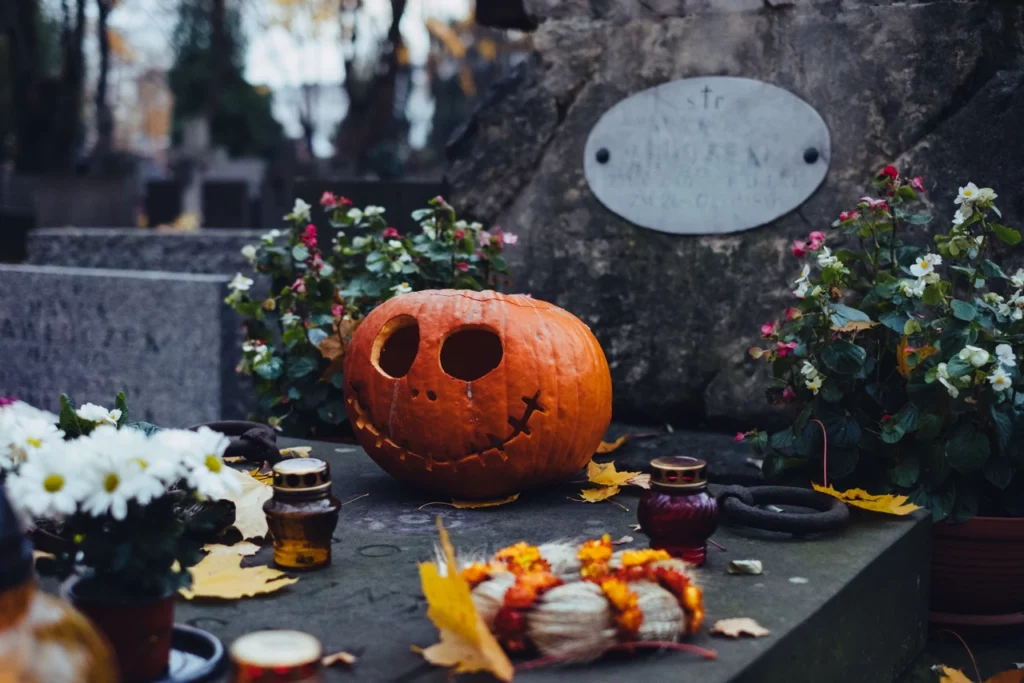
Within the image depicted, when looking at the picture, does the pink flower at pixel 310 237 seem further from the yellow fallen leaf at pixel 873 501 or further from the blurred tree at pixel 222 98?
the blurred tree at pixel 222 98

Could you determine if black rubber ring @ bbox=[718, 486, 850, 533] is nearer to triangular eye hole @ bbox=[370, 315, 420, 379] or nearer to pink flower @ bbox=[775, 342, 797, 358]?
pink flower @ bbox=[775, 342, 797, 358]

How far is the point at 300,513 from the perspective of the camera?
2.04m

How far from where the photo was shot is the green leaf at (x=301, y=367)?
3.71 m

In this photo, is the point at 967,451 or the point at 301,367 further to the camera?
the point at 301,367

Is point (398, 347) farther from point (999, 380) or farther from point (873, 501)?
point (999, 380)

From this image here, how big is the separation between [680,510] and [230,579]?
35.0 inches

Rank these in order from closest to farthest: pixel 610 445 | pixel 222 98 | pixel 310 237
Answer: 1. pixel 610 445
2. pixel 310 237
3. pixel 222 98

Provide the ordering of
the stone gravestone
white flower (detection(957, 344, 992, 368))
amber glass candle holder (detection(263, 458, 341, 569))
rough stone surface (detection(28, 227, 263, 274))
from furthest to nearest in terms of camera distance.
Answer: rough stone surface (detection(28, 227, 263, 274)) < the stone gravestone < white flower (detection(957, 344, 992, 368)) < amber glass candle holder (detection(263, 458, 341, 569))

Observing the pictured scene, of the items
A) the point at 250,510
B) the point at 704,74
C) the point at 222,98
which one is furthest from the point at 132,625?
the point at 222,98

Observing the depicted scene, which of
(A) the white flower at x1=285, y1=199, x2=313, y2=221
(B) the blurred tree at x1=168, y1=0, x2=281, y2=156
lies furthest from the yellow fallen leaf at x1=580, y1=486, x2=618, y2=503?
(B) the blurred tree at x1=168, y1=0, x2=281, y2=156

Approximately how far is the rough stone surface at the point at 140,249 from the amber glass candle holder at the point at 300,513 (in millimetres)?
4739

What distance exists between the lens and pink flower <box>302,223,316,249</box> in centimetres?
385

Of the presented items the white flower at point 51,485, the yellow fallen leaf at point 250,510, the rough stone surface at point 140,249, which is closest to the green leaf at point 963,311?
the yellow fallen leaf at point 250,510

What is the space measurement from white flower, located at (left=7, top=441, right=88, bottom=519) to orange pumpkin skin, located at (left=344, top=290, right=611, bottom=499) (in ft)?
3.76
